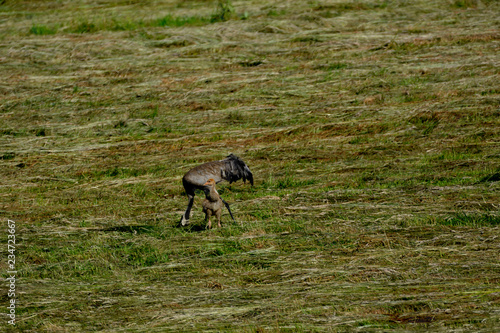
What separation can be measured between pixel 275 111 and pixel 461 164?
511 cm

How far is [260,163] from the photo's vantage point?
1157 cm

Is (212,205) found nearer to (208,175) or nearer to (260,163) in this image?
(208,175)

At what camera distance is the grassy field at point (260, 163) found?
5.95m

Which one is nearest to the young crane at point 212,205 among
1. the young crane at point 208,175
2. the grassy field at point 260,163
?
the young crane at point 208,175

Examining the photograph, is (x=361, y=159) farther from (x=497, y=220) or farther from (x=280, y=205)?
(x=497, y=220)

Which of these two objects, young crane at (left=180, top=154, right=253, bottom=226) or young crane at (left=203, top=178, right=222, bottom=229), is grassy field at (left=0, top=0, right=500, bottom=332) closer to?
young crane at (left=203, top=178, right=222, bottom=229)

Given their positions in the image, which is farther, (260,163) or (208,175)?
(260,163)

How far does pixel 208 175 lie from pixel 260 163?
3.16 metres

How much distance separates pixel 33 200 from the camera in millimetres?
10500

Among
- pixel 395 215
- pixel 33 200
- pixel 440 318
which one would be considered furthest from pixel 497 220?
pixel 33 200

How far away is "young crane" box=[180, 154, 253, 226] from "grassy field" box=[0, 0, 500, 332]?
38 centimetres

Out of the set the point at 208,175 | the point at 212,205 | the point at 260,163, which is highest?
the point at 208,175

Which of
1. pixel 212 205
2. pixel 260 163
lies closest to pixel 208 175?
pixel 212 205

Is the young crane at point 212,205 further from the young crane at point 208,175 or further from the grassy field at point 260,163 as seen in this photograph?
the grassy field at point 260,163
